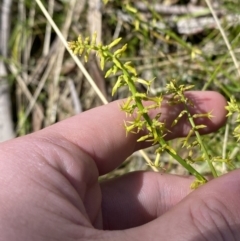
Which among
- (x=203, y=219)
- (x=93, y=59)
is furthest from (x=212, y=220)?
(x=93, y=59)

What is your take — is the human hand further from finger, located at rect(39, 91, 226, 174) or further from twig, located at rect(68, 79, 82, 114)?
twig, located at rect(68, 79, 82, 114)

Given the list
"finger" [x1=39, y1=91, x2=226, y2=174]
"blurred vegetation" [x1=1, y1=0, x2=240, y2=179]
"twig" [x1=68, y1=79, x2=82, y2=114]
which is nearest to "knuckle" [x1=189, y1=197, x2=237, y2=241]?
"finger" [x1=39, y1=91, x2=226, y2=174]

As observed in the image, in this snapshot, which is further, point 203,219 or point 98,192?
point 98,192

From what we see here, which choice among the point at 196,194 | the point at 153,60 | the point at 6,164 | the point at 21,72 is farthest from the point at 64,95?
the point at 196,194

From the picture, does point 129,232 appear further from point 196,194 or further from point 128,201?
point 128,201

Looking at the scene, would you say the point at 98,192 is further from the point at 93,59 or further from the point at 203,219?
the point at 93,59

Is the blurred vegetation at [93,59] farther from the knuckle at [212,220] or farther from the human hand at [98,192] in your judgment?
the knuckle at [212,220]

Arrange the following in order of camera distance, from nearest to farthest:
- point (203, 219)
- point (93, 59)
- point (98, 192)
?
point (203, 219), point (98, 192), point (93, 59)
